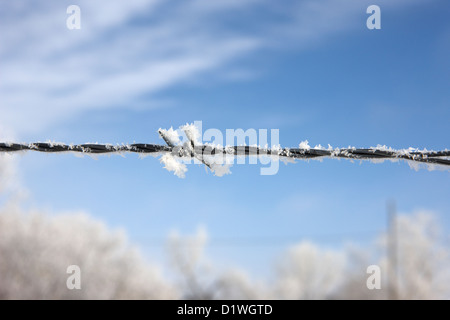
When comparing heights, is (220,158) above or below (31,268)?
above

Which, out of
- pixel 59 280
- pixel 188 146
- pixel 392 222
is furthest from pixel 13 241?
pixel 188 146

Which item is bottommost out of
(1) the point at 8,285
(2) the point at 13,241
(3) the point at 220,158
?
(1) the point at 8,285

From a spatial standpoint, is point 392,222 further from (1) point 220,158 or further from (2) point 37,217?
(1) point 220,158

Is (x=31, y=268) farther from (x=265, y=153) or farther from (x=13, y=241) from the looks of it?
(x=265, y=153)

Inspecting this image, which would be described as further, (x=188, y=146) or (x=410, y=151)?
(x=410, y=151)
